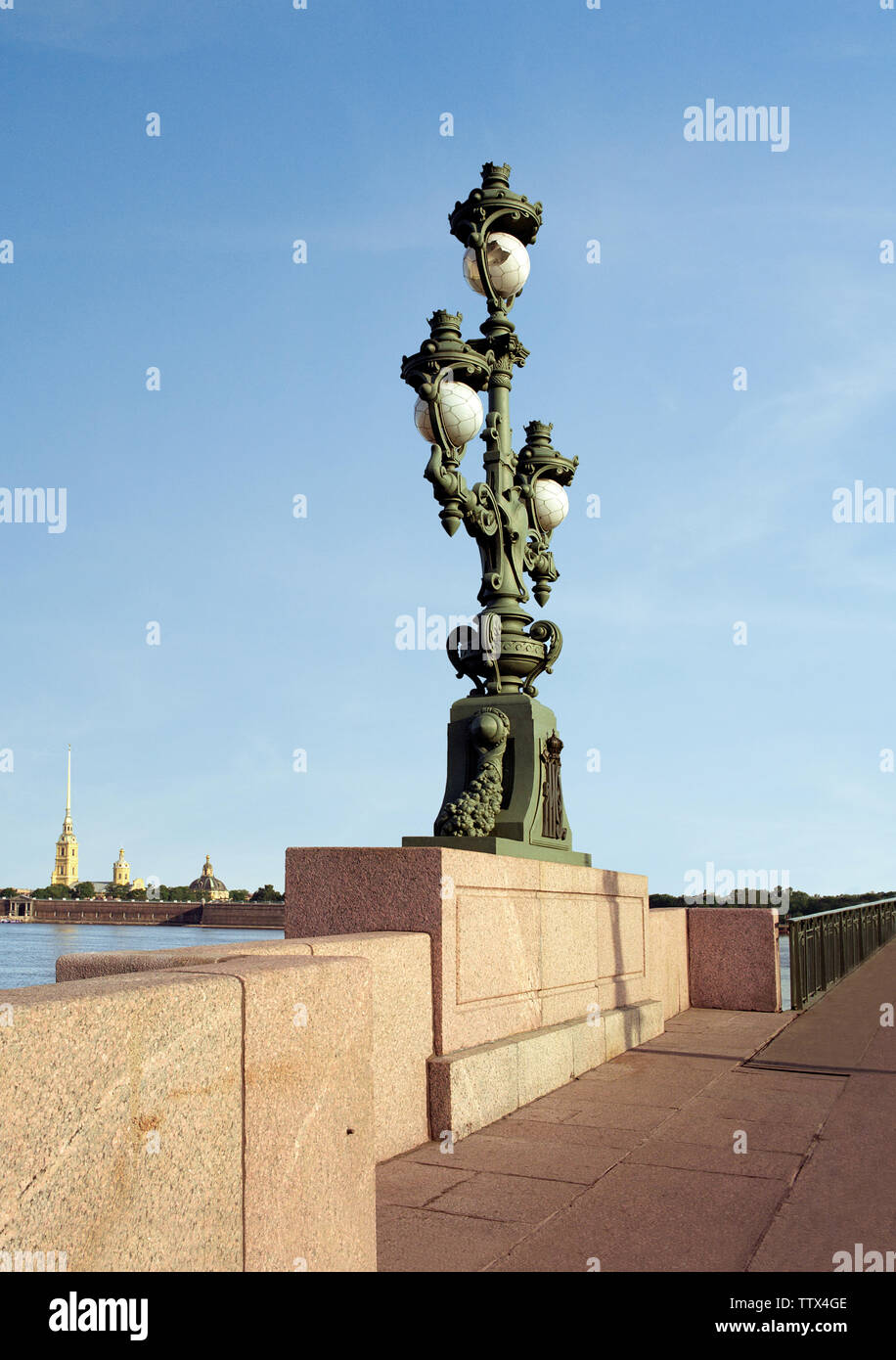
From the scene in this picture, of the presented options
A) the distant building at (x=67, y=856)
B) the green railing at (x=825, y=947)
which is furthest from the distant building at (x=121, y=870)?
the green railing at (x=825, y=947)

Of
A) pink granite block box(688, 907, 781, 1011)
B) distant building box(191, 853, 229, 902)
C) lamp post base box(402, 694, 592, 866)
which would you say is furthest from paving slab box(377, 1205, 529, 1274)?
distant building box(191, 853, 229, 902)

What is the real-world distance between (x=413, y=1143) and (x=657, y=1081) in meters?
2.82

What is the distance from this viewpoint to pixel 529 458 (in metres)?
10.1

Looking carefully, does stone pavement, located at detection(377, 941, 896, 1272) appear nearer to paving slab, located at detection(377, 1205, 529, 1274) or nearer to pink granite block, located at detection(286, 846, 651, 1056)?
paving slab, located at detection(377, 1205, 529, 1274)

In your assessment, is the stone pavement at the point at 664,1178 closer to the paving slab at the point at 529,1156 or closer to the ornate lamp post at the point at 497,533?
the paving slab at the point at 529,1156

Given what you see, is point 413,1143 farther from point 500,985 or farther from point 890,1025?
point 890,1025

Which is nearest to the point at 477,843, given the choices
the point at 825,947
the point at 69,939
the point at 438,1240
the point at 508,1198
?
the point at 508,1198

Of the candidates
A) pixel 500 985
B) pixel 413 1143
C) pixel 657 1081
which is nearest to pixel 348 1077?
pixel 413 1143

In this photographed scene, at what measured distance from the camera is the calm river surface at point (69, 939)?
11.6 metres

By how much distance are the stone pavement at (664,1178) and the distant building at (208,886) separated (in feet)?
245

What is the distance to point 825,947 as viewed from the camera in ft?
48.7

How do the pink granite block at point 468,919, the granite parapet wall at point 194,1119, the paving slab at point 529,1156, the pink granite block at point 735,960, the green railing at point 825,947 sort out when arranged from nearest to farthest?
the granite parapet wall at point 194,1119 < the paving slab at point 529,1156 < the pink granite block at point 468,919 < the pink granite block at point 735,960 < the green railing at point 825,947

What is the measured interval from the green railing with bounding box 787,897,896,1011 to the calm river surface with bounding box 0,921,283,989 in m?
6.48

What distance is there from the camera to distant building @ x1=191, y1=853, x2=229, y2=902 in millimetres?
81125
